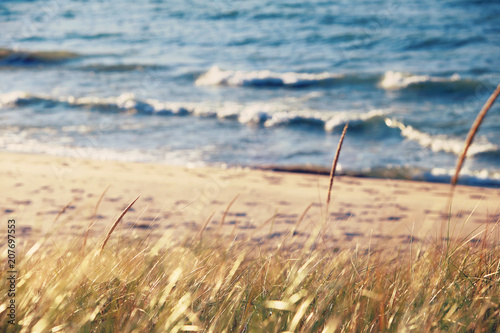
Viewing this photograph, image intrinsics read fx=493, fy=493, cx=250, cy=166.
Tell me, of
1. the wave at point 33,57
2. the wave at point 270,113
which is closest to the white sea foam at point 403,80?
the wave at point 270,113

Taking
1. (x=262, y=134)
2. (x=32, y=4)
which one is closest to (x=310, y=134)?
(x=262, y=134)

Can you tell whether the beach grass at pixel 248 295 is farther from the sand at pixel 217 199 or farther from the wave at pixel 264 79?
the wave at pixel 264 79

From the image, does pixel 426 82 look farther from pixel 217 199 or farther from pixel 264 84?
pixel 217 199

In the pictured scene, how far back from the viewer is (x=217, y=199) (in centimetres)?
602

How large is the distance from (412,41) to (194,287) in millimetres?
15963

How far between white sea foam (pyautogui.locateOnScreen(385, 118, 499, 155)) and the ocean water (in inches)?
1.5

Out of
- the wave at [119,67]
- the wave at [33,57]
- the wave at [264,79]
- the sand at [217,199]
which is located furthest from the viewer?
the wave at [33,57]

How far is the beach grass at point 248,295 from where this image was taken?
1.81m

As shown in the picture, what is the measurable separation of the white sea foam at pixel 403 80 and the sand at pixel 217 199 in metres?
6.18

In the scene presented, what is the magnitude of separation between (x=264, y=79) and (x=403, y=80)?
3714 millimetres

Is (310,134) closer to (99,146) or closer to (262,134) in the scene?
(262,134)

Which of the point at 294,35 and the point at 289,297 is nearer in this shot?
the point at 289,297

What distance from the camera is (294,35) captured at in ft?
58.9

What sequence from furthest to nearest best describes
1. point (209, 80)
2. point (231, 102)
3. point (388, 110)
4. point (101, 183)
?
point (209, 80)
point (231, 102)
point (388, 110)
point (101, 183)
